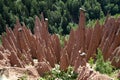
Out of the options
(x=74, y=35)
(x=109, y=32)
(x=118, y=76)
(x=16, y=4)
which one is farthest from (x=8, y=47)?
(x=16, y=4)

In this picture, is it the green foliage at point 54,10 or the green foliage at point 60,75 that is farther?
the green foliage at point 54,10

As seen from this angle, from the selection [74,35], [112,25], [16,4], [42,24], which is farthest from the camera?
[16,4]

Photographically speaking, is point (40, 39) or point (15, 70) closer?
point (15, 70)

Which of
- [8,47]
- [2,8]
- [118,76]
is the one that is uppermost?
[2,8]

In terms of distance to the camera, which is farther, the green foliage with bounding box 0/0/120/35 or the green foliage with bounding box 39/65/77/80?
the green foliage with bounding box 0/0/120/35

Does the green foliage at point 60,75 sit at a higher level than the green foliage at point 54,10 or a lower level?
lower

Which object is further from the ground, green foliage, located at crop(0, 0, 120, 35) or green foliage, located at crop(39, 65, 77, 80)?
green foliage, located at crop(0, 0, 120, 35)

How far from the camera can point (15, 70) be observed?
48.3 feet

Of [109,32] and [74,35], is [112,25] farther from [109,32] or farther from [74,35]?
[74,35]

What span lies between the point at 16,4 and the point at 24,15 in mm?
2021

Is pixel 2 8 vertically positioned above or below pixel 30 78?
above

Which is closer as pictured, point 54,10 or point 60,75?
point 60,75

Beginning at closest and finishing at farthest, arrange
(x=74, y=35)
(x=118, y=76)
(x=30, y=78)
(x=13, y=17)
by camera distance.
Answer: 1. (x=118, y=76)
2. (x=30, y=78)
3. (x=74, y=35)
4. (x=13, y=17)

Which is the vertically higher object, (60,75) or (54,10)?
(54,10)
